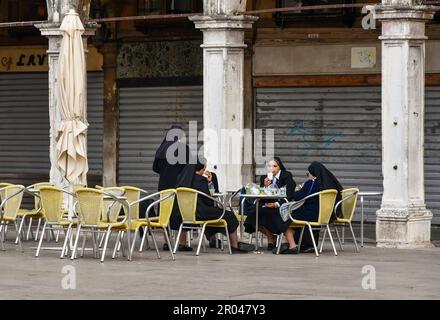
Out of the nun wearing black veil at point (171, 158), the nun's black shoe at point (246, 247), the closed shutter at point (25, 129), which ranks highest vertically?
the closed shutter at point (25, 129)

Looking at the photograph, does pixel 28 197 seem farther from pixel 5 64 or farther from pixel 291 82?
pixel 291 82

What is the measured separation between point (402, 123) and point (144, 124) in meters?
8.61

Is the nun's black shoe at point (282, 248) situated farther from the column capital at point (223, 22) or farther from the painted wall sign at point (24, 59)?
the painted wall sign at point (24, 59)

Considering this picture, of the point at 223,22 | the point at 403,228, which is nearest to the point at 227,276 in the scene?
the point at 403,228

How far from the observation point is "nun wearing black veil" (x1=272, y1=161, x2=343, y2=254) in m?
19.0

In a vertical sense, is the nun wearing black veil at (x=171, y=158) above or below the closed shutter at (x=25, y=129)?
below

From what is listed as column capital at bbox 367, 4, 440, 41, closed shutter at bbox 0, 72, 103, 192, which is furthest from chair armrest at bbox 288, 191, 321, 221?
closed shutter at bbox 0, 72, 103, 192

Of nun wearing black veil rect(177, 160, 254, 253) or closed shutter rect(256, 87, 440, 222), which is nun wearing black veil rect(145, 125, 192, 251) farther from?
closed shutter rect(256, 87, 440, 222)

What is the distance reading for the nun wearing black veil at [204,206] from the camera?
62.1ft

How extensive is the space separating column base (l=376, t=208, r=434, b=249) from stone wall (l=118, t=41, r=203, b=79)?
7517mm

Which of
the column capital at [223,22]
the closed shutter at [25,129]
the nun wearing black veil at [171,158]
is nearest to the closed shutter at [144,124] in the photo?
the closed shutter at [25,129]

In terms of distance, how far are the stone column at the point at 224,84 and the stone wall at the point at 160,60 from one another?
16.0 feet

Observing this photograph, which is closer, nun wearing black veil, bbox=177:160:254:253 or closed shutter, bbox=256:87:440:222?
nun wearing black veil, bbox=177:160:254:253
